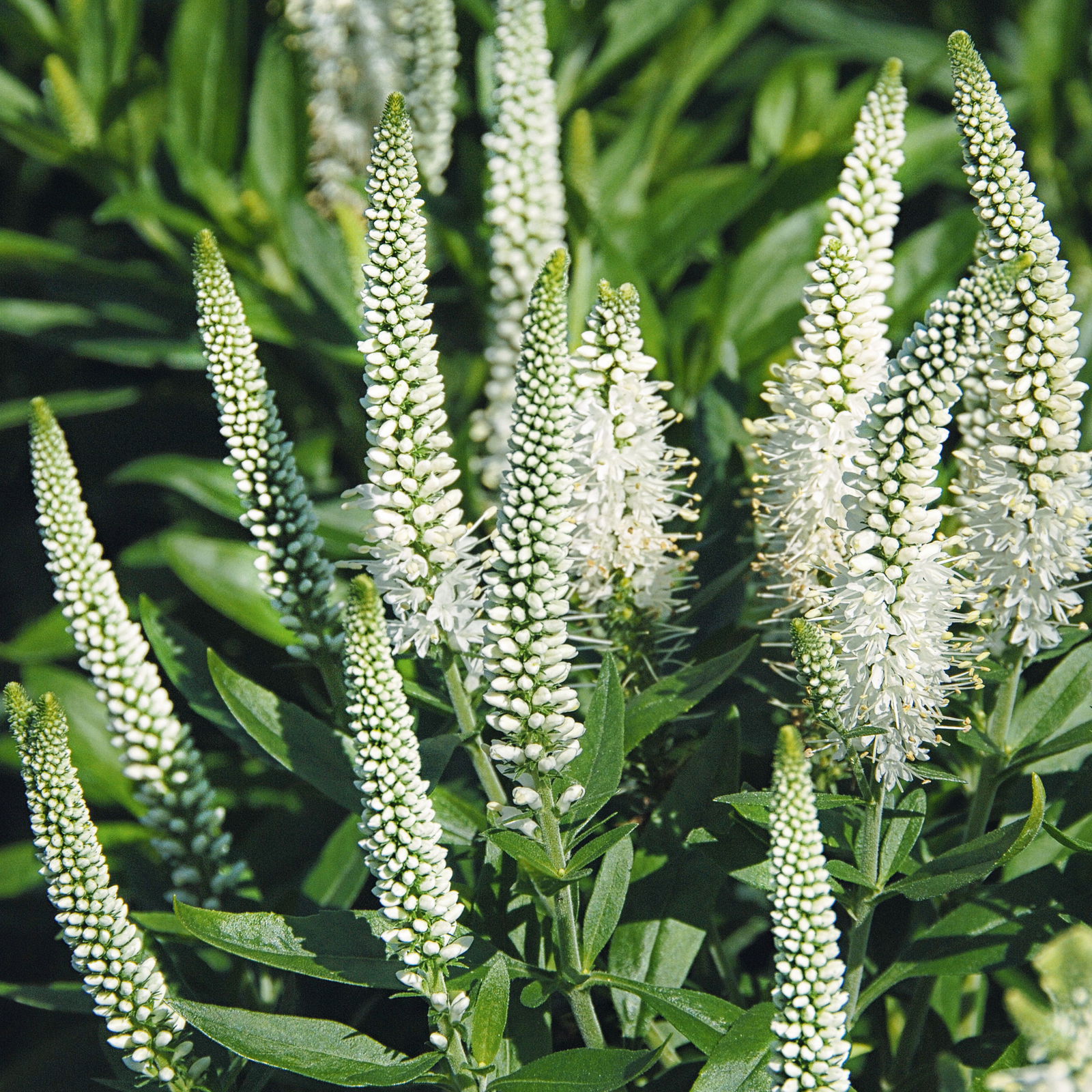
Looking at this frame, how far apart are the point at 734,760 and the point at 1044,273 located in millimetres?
782

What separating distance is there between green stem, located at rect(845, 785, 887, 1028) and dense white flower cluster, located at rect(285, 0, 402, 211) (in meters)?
2.07

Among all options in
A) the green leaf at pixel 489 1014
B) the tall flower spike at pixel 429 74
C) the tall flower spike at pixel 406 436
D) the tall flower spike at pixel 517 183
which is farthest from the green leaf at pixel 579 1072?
the tall flower spike at pixel 429 74

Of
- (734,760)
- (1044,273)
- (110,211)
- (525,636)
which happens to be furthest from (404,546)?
(110,211)

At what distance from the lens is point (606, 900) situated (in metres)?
1.66

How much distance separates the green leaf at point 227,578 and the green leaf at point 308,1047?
0.90 m

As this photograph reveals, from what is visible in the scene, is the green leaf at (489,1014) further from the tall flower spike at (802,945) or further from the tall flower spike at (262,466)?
the tall flower spike at (262,466)

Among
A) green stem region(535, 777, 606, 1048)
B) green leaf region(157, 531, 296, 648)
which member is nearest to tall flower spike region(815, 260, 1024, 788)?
green stem region(535, 777, 606, 1048)

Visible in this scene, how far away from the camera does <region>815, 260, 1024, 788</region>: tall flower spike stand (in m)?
1.36

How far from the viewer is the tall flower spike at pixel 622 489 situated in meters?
1.66

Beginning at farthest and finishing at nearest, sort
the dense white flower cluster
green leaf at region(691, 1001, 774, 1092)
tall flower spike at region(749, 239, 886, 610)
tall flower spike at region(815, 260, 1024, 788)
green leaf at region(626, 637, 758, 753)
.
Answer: the dense white flower cluster → green leaf at region(626, 637, 758, 753) → tall flower spike at region(749, 239, 886, 610) → green leaf at region(691, 1001, 774, 1092) → tall flower spike at region(815, 260, 1024, 788)

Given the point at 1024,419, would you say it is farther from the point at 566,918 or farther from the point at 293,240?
the point at 293,240

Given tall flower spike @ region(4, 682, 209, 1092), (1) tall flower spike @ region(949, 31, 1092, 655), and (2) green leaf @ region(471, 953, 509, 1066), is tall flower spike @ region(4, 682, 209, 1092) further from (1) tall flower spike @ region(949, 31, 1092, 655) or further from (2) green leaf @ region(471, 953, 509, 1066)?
(1) tall flower spike @ region(949, 31, 1092, 655)

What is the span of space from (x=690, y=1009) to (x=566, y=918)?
0.19 m

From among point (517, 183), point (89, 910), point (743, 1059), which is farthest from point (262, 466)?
point (517, 183)
